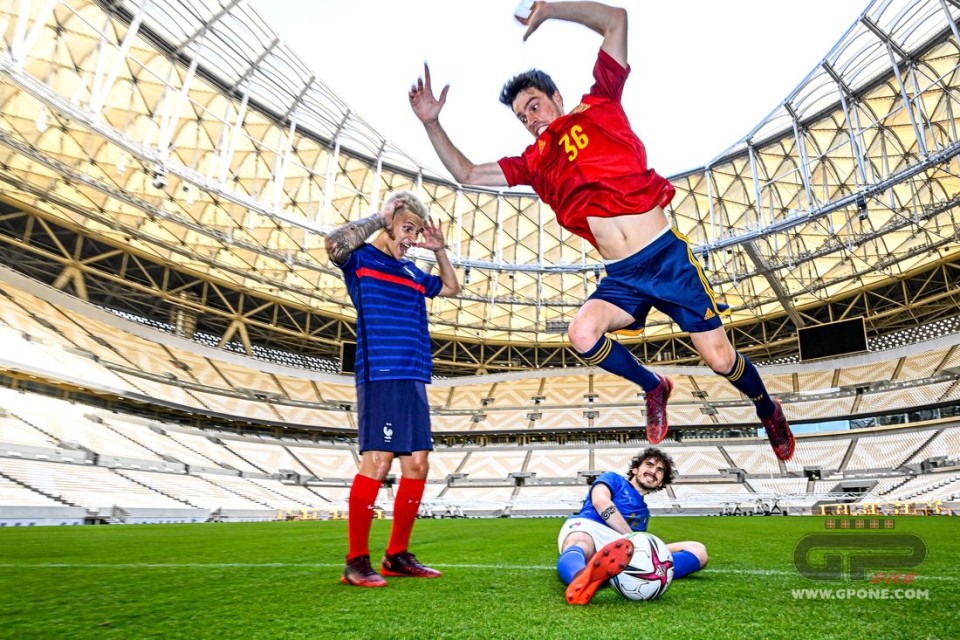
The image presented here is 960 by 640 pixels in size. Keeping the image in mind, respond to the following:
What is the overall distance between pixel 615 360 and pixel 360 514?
1.87 meters

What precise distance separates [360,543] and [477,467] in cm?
3328

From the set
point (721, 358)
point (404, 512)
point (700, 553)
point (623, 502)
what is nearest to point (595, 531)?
point (623, 502)

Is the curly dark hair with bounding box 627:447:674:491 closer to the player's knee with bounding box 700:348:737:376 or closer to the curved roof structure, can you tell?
the player's knee with bounding box 700:348:737:376

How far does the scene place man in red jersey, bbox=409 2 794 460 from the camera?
11.2ft

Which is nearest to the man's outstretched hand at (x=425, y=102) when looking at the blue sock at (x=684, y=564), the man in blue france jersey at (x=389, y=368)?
the man in blue france jersey at (x=389, y=368)

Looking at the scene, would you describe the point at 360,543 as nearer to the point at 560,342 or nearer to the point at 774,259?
the point at 774,259

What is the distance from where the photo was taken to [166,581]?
142 inches

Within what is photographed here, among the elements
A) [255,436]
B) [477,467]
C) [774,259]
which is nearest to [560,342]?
[477,467]

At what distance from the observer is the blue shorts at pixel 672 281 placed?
11.2ft

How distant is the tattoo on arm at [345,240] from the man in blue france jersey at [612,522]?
2059 millimetres

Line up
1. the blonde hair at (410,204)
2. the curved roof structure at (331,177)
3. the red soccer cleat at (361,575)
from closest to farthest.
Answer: the red soccer cleat at (361,575), the blonde hair at (410,204), the curved roof structure at (331,177)

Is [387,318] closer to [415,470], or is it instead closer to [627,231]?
[415,470]

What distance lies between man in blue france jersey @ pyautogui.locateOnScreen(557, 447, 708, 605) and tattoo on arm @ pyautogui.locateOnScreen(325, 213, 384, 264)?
2059mm

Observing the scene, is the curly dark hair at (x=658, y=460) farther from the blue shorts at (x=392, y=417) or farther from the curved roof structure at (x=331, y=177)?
the curved roof structure at (x=331, y=177)
